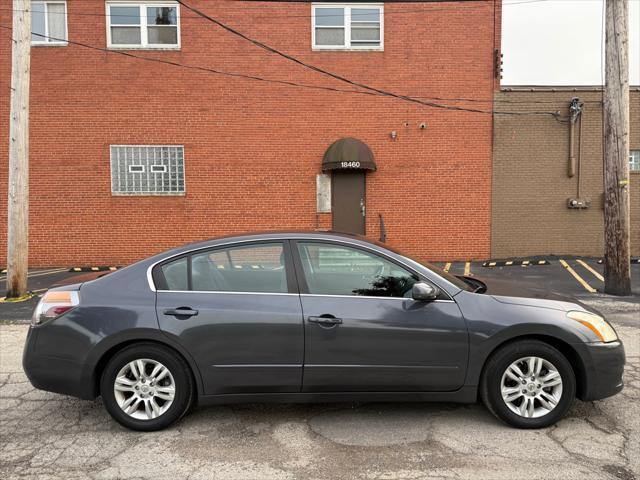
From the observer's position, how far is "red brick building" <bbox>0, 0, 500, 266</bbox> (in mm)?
13031

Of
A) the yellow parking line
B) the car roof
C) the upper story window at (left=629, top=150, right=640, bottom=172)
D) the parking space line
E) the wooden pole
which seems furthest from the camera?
the upper story window at (left=629, top=150, right=640, bottom=172)

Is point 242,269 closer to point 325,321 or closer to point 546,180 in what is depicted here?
point 325,321

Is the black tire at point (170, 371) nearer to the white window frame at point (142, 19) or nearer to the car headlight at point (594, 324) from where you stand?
the car headlight at point (594, 324)

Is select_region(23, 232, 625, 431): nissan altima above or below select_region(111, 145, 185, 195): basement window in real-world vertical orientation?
below

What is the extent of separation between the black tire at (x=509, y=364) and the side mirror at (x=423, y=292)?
0.63 meters

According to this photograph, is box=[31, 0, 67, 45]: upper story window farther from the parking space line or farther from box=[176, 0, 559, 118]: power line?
the parking space line

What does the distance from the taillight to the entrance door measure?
9.93 m

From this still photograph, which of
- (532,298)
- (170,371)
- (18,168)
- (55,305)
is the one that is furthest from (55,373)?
(18,168)

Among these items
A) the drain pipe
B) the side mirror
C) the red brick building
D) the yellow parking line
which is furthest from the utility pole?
the drain pipe

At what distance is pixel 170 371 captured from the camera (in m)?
3.52

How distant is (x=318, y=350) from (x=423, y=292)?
0.86 meters

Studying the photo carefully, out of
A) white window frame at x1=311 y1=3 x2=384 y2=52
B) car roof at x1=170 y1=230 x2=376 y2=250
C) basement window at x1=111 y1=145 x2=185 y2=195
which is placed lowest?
car roof at x1=170 y1=230 x2=376 y2=250

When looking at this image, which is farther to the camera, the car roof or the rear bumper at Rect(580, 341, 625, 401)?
the car roof

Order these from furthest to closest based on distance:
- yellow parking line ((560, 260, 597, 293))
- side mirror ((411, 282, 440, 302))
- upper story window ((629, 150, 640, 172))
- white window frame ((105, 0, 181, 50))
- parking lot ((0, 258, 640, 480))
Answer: upper story window ((629, 150, 640, 172)) → white window frame ((105, 0, 181, 50)) → yellow parking line ((560, 260, 597, 293)) → side mirror ((411, 282, 440, 302)) → parking lot ((0, 258, 640, 480))
